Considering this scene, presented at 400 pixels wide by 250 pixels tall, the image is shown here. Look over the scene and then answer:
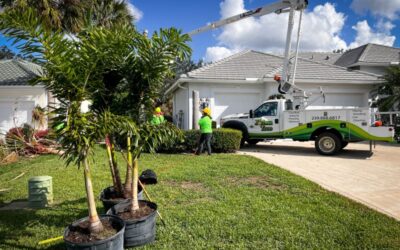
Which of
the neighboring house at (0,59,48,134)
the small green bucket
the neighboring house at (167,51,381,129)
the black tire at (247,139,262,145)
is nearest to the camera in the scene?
the small green bucket

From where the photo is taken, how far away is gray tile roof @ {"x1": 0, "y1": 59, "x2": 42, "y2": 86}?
1637 centimetres

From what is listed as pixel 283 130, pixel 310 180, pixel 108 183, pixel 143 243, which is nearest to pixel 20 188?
pixel 108 183

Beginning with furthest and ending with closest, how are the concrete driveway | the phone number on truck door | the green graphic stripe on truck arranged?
1. the phone number on truck door
2. the green graphic stripe on truck
3. the concrete driveway

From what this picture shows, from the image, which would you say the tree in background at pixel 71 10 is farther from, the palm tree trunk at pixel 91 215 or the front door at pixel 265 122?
the palm tree trunk at pixel 91 215

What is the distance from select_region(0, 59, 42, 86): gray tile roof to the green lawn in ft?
33.5

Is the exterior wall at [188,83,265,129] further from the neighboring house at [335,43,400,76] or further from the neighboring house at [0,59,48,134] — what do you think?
the neighboring house at [335,43,400,76]

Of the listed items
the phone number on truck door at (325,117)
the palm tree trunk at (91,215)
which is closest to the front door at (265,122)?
the phone number on truck door at (325,117)

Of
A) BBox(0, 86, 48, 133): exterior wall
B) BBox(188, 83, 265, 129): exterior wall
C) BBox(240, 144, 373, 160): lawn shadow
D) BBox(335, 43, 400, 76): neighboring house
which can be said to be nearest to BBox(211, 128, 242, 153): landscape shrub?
BBox(240, 144, 373, 160): lawn shadow

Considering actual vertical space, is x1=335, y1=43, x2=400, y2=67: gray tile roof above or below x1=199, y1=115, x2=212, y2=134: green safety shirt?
above

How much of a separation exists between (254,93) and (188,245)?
14.0m

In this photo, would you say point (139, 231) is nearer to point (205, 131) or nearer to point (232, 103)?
point (205, 131)

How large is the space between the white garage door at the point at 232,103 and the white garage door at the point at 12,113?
9.73 meters

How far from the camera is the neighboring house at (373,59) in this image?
21.1 m

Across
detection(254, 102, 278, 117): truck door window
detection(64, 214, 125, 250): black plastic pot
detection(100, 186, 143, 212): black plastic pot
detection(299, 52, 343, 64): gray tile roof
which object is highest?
detection(299, 52, 343, 64): gray tile roof
